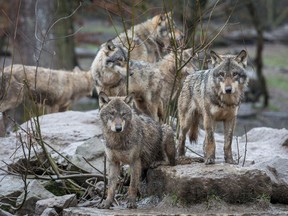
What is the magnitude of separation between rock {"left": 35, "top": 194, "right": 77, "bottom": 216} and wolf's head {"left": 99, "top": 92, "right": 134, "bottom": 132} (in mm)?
1183

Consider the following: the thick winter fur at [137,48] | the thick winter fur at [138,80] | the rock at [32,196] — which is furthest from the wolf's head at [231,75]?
the thick winter fur at [137,48]

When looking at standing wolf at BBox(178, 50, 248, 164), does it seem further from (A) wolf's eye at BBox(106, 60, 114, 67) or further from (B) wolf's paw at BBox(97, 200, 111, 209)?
(A) wolf's eye at BBox(106, 60, 114, 67)

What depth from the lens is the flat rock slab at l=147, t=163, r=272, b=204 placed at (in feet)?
28.7

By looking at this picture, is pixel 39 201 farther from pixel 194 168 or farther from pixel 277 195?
pixel 277 195

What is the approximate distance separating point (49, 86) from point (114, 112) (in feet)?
26.0

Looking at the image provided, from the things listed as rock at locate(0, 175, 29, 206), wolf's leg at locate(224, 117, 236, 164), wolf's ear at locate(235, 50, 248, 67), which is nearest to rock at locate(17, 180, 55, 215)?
rock at locate(0, 175, 29, 206)

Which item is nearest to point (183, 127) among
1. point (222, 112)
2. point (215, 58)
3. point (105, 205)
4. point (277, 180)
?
point (222, 112)

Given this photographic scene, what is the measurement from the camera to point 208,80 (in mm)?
9398

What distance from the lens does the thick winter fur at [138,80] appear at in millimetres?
13086

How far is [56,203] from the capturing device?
31.0 ft

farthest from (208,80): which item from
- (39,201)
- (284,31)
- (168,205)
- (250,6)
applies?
(284,31)

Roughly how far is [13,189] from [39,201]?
3.43 ft

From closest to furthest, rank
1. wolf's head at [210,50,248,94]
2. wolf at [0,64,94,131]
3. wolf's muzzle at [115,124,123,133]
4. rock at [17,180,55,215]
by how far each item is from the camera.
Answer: wolf's muzzle at [115,124,123,133]
wolf's head at [210,50,248,94]
rock at [17,180,55,215]
wolf at [0,64,94,131]

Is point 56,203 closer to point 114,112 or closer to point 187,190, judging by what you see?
point 114,112
